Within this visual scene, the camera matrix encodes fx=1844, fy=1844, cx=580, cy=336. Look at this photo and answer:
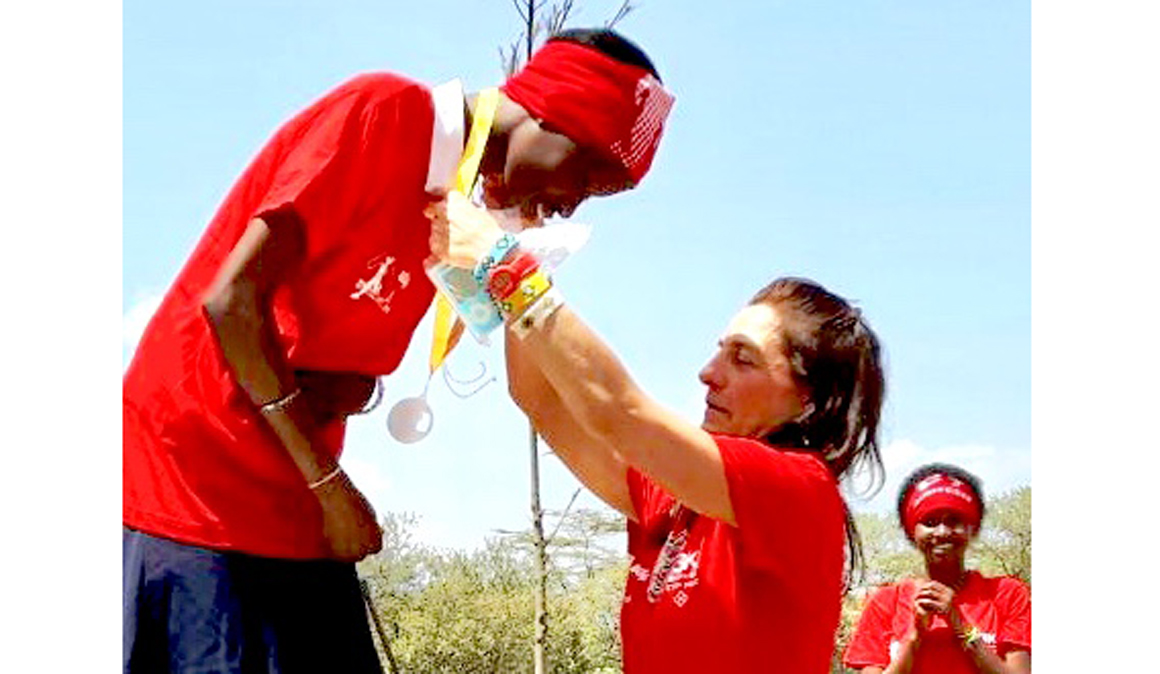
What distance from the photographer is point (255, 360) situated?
1.47m

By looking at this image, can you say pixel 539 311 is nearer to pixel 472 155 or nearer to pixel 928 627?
pixel 472 155

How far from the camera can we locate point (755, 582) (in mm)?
1715

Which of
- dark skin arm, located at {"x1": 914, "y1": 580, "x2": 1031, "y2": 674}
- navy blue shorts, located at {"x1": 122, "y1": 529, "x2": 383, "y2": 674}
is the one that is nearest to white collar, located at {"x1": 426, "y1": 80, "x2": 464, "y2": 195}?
navy blue shorts, located at {"x1": 122, "y1": 529, "x2": 383, "y2": 674}

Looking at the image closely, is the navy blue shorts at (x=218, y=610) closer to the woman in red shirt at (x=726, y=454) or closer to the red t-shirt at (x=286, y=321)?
the red t-shirt at (x=286, y=321)

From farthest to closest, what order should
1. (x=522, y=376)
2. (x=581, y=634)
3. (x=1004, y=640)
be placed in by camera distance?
(x=581, y=634) → (x=1004, y=640) → (x=522, y=376)

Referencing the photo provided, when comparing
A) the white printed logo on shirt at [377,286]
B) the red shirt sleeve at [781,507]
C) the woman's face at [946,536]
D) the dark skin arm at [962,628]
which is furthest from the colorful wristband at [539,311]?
the woman's face at [946,536]

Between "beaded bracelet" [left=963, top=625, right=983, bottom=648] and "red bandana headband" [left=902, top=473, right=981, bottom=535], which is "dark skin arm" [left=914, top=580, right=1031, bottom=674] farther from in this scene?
"red bandana headband" [left=902, top=473, right=981, bottom=535]

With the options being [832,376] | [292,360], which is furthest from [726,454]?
[292,360]

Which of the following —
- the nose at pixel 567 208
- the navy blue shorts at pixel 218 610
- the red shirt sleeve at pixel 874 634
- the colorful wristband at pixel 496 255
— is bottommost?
the red shirt sleeve at pixel 874 634

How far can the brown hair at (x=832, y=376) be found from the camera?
1.79m
